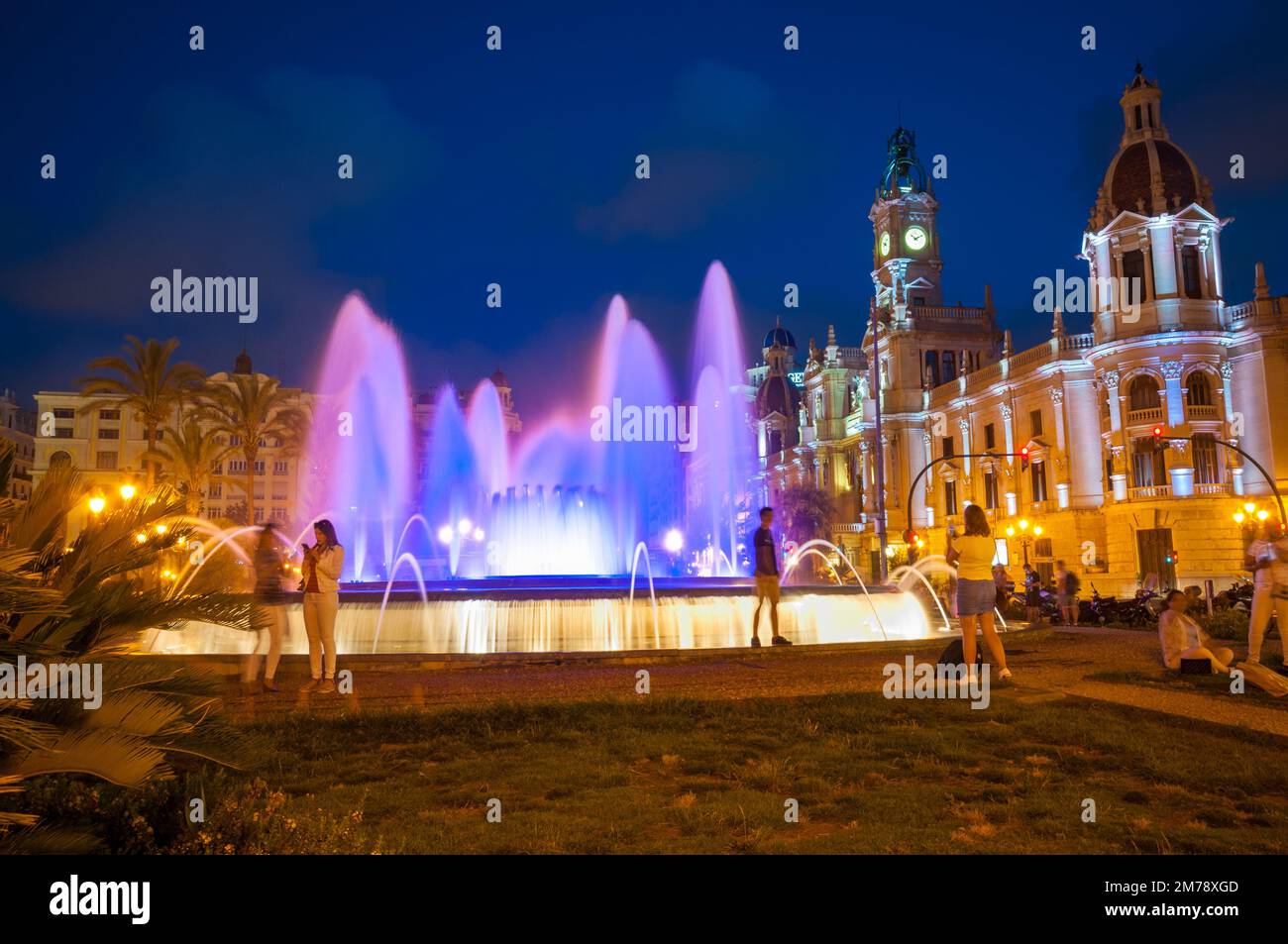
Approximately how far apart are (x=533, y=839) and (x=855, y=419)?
66.7 m

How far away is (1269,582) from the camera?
977 centimetres

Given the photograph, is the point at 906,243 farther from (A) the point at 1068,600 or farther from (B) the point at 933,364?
(A) the point at 1068,600

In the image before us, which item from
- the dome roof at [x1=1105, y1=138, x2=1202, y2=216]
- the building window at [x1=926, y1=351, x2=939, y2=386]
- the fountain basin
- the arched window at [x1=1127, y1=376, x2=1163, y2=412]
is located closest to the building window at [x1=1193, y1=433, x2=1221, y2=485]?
the arched window at [x1=1127, y1=376, x2=1163, y2=412]

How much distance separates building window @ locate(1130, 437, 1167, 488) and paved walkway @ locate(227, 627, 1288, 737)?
3071 centimetres

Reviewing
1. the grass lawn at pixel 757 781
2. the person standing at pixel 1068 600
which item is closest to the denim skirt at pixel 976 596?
the grass lawn at pixel 757 781

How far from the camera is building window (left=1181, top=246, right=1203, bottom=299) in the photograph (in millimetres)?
41969

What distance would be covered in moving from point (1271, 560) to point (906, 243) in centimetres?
6401

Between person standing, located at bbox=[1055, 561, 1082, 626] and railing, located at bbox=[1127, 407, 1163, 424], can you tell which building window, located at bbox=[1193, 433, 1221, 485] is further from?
person standing, located at bbox=[1055, 561, 1082, 626]

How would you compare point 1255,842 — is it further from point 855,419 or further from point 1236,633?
point 855,419

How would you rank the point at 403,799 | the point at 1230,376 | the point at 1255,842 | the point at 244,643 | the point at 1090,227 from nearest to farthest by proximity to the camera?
the point at 1255,842
the point at 403,799
the point at 244,643
the point at 1230,376
the point at 1090,227

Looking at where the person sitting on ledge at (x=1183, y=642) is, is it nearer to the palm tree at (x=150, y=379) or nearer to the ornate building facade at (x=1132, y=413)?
the ornate building facade at (x=1132, y=413)

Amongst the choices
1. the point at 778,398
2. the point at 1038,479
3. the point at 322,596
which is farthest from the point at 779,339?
the point at 322,596

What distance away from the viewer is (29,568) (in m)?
4.75
